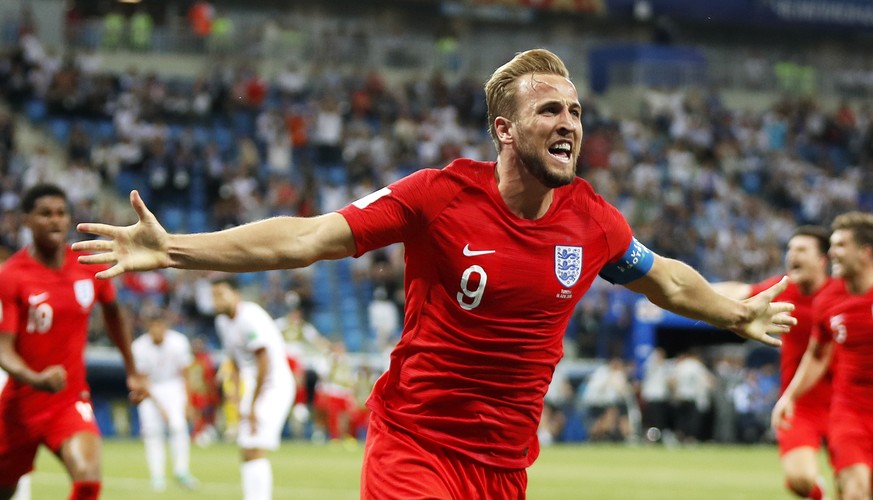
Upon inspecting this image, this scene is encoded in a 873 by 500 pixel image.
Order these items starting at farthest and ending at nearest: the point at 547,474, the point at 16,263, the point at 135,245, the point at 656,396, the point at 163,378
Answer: the point at 656,396, the point at 547,474, the point at 163,378, the point at 16,263, the point at 135,245

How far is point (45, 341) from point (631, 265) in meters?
4.98

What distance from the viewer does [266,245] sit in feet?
17.6

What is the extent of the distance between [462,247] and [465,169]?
0.39 m

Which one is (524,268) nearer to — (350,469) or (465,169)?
(465,169)

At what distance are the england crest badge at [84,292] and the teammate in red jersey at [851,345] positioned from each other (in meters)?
5.47

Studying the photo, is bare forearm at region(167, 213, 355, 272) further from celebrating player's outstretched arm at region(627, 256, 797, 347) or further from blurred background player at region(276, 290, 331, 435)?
blurred background player at region(276, 290, 331, 435)

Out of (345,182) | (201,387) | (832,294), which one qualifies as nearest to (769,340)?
(832,294)

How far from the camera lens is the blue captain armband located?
6324mm

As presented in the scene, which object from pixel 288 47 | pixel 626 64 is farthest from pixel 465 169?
pixel 626 64

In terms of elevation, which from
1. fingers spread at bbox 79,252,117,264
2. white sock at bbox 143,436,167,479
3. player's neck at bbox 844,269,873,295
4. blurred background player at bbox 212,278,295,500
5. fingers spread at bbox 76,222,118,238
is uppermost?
fingers spread at bbox 76,222,118,238

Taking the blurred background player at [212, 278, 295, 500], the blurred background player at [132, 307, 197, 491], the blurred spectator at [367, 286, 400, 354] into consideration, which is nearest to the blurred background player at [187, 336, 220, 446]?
the blurred spectator at [367, 286, 400, 354]

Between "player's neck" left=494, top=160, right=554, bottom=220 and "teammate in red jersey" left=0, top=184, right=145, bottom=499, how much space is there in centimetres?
445

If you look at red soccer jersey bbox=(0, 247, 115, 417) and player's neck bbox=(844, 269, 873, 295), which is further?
player's neck bbox=(844, 269, 873, 295)

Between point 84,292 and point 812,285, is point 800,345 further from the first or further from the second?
point 84,292
